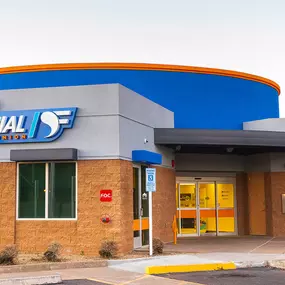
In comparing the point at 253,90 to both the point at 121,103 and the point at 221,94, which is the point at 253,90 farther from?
the point at 121,103

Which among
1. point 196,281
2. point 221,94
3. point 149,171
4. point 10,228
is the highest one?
point 221,94

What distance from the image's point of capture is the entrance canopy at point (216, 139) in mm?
21031

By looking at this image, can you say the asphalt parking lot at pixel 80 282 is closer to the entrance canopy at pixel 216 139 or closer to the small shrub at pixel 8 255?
the small shrub at pixel 8 255

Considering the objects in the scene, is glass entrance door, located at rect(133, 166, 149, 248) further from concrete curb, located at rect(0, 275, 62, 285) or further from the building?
→ concrete curb, located at rect(0, 275, 62, 285)

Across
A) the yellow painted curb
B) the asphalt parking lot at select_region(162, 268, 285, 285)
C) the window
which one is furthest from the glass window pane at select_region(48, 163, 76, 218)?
the asphalt parking lot at select_region(162, 268, 285, 285)

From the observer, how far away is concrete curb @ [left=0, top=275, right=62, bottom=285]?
12266 millimetres

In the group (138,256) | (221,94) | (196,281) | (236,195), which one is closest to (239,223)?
(236,195)

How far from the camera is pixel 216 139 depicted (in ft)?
70.2

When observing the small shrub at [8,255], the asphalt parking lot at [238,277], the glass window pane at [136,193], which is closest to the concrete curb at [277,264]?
the asphalt parking lot at [238,277]

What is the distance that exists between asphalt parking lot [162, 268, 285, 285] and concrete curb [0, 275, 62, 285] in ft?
9.34

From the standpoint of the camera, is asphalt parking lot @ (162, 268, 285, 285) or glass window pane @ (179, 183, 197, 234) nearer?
asphalt parking lot @ (162, 268, 285, 285)

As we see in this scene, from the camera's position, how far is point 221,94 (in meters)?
26.2

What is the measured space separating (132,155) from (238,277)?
6153mm

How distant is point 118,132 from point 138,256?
3.60 m
